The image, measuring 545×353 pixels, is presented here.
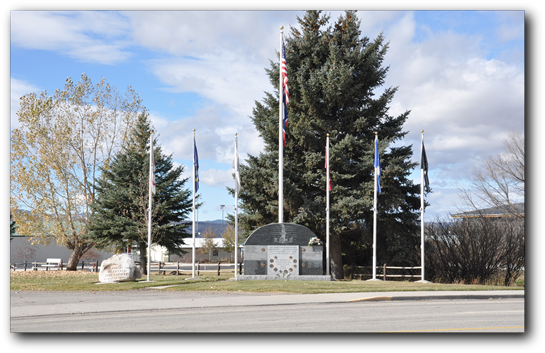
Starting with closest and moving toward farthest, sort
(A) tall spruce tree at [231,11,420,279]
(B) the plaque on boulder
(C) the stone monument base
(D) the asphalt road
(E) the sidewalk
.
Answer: (D) the asphalt road → (E) the sidewalk → (B) the plaque on boulder → (C) the stone monument base → (A) tall spruce tree at [231,11,420,279]

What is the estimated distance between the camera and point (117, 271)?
21953 mm

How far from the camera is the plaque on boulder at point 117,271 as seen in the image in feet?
71.7

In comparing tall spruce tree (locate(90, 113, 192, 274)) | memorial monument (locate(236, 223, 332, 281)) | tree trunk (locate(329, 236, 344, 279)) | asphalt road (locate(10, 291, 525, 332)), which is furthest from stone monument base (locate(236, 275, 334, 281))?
tall spruce tree (locate(90, 113, 192, 274))

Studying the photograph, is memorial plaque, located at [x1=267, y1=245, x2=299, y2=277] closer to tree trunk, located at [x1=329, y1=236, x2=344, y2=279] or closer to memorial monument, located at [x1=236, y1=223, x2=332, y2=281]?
memorial monument, located at [x1=236, y1=223, x2=332, y2=281]

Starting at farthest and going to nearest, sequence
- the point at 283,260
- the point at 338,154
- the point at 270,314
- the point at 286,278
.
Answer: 1. the point at 338,154
2. the point at 283,260
3. the point at 286,278
4. the point at 270,314

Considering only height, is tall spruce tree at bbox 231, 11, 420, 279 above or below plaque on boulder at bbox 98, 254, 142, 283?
above

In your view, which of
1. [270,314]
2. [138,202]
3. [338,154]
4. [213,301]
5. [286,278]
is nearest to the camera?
[270,314]

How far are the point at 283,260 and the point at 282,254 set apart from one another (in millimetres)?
302

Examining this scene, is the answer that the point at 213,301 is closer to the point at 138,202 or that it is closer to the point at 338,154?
the point at 338,154

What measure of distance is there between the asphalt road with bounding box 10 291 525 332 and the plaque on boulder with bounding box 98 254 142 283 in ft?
16.9

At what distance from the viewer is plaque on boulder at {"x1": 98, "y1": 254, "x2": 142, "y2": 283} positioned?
71.7ft

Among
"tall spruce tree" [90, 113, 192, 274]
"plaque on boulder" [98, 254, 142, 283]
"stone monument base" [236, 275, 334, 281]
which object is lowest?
"stone monument base" [236, 275, 334, 281]

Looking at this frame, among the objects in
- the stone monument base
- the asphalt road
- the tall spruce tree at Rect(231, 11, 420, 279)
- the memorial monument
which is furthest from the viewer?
the tall spruce tree at Rect(231, 11, 420, 279)

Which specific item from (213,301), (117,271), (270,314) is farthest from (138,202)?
(270,314)
